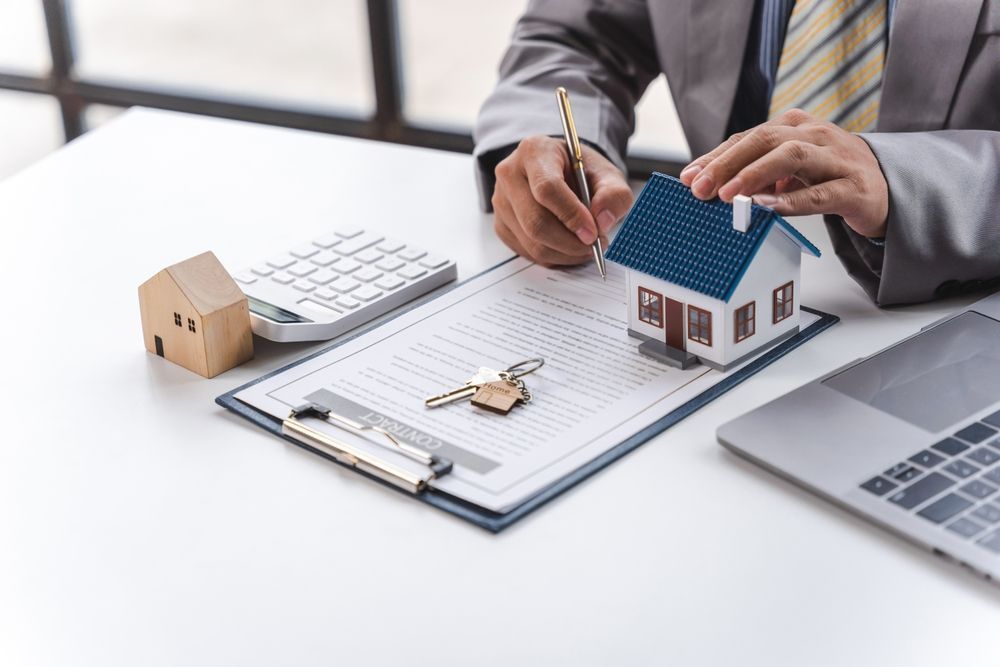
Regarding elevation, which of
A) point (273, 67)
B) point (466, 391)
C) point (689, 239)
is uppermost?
point (689, 239)

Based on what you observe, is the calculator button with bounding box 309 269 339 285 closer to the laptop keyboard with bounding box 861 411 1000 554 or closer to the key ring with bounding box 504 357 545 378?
the key ring with bounding box 504 357 545 378

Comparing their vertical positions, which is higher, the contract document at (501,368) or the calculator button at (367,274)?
the calculator button at (367,274)

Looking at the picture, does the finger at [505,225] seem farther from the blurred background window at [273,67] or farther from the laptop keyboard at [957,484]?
the blurred background window at [273,67]

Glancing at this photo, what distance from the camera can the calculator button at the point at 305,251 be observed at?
125 cm

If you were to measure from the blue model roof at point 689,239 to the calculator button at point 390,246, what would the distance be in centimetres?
30

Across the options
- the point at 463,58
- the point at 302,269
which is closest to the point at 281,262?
the point at 302,269

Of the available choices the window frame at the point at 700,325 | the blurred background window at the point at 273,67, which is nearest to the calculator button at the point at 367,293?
the window frame at the point at 700,325

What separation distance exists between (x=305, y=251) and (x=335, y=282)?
0.08 metres

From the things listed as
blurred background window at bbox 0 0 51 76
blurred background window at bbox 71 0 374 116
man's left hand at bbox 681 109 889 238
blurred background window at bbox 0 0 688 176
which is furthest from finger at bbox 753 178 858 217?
blurred background window at bbox 0 0 51 76

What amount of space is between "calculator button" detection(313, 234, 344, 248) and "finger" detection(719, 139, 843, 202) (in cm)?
46

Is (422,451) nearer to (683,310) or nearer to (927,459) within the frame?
(683,310)

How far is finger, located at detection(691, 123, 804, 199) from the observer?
1.04 m

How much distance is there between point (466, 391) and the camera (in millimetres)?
1010

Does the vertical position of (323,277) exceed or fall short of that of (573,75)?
it falls short
